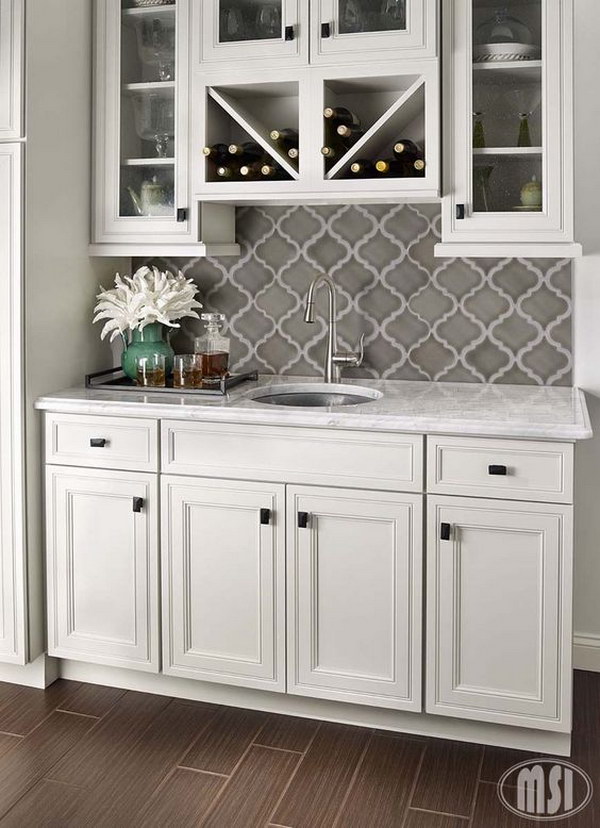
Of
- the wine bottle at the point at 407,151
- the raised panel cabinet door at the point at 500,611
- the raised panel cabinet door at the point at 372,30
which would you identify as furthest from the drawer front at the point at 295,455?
the raised panel cabinet door at the point at 372,30

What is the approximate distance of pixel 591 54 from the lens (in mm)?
2814

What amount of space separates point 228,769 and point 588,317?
5.80 feet

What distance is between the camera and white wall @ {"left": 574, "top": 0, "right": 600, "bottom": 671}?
282 centimetres

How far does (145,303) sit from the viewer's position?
2947 mm

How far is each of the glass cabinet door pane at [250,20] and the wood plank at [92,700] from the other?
2084mm

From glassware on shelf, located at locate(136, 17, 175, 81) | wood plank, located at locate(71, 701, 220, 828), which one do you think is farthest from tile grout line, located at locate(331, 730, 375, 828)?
glassware on shelf, located at locate(136, 17, 175, 81)

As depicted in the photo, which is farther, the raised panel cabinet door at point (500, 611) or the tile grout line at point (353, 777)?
the raised panel cabinet door at point (500, 611)

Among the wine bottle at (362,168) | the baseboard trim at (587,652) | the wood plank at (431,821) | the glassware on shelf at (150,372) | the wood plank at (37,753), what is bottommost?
the wood plank at (431,821)

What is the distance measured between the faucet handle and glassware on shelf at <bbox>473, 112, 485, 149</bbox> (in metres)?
0.76

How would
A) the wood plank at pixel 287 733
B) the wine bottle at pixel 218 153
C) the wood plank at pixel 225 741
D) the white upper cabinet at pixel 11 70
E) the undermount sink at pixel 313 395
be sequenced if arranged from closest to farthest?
1. the wood plank at pixel 225 741
2. the wood plank at pixel 287 733
3. the white upper cabinet at pixel 11 70
4. the wine bottle at pixel 218 153
5. the undermount sink at pixel 313 395

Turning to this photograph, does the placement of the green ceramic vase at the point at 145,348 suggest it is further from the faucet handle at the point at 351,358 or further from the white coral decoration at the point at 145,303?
the faucet handle at the point at 351,358

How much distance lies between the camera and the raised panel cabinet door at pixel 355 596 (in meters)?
2.47

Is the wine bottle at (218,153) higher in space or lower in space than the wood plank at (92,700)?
higher

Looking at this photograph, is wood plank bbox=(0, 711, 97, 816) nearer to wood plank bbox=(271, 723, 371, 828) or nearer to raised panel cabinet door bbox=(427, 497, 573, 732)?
wood plank bbox=(271, 723, 371, 828)
